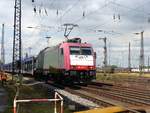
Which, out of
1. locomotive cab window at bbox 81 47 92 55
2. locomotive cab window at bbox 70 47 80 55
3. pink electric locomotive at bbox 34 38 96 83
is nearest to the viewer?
pink electric locomotive at bbox 34 38 96 83

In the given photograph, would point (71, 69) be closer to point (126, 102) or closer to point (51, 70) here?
point (51, 70)

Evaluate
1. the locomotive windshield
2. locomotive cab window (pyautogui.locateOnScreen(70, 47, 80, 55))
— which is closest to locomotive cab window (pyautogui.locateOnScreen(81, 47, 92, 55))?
the locomotive windshield

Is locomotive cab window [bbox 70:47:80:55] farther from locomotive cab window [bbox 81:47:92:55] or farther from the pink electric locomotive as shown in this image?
locomotive cab window [bbox 81:47:92:55]

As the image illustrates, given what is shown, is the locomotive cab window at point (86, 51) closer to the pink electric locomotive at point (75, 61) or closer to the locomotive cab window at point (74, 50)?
the pink electric locomotive at point (75, 61)

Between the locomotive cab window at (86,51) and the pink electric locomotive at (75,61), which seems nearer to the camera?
the pink electric locomotive at (75,61)

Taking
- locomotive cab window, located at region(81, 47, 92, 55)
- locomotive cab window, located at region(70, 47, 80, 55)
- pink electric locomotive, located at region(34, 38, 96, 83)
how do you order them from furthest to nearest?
locomotive cab window, located at region(81, 47, 92, 55)
locomotive cab window, located at region(70, 47, 80, 55)
pink electric locomotive, located at region(34, 38, 96, 83)

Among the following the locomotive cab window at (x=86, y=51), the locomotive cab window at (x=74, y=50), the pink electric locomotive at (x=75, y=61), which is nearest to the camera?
the pink electric locomotive at (x=75, y=61)

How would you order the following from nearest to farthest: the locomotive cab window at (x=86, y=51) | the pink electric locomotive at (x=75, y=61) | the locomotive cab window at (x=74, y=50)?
the pink electric locomotive at (x=75, y=61) → the locomotive cab window at (x=74, y=50) → the locomotive cab window at (x=86, y=51)

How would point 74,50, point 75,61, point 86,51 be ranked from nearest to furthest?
point 75,61 → point 74,50 → point 86,51

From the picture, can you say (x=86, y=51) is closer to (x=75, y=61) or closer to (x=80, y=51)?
(x=80, y=51)

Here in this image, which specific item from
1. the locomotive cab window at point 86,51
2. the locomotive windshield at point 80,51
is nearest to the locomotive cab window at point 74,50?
the locomotive windshield at point 80,51

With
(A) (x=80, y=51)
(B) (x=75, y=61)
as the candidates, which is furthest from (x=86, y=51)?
(B) (x=75, y=61)

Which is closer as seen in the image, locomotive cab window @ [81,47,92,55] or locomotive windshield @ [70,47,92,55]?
locomotive windshield @ [70,47,92,55]

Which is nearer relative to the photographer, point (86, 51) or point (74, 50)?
point (74, 50)
